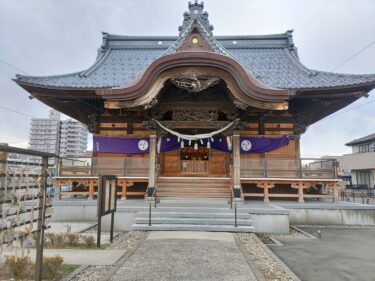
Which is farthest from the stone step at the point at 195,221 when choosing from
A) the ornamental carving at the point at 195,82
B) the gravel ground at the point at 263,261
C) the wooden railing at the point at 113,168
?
the ornamental carving at the point at 195,82

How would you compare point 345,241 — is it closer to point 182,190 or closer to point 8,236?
point 182,190

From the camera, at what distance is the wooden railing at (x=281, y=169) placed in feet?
39.6

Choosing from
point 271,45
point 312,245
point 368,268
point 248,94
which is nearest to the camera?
point 368,268

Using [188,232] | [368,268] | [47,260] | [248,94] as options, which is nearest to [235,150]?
[248,94]

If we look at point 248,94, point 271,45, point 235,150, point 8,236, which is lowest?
point 8,236

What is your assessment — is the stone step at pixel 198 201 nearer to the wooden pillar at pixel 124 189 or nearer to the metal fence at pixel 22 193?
the wooden pillar at pixel 124 189

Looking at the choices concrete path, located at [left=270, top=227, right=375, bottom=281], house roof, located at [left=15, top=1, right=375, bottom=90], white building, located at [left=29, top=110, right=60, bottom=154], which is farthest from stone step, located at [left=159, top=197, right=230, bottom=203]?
white building, located at [left=29, top=110, right=60, bottom=154]

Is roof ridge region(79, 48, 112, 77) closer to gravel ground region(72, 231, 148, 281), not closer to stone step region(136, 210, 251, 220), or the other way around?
stone step region(136, 210, 251, 220)

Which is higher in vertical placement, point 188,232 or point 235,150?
point 235,150

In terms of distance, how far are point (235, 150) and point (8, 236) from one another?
374 inches

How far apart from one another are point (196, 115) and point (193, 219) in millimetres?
5030

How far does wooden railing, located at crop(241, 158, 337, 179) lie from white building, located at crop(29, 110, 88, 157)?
5690 centimetres

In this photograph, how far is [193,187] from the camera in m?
12.7

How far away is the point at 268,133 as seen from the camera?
13.9m
